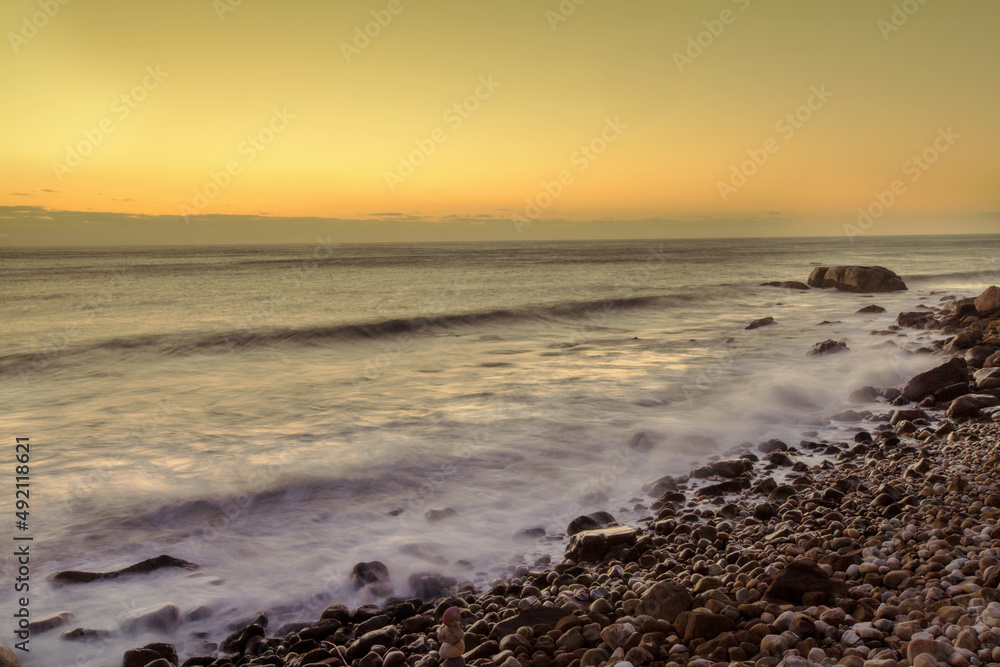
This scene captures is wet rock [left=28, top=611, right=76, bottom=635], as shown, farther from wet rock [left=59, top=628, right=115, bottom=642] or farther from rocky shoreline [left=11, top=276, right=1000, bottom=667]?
rocky shoreline [left=11, top=276, right=1000, bottom=667]

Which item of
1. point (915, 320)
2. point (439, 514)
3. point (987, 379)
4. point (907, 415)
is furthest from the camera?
point (915, 320)

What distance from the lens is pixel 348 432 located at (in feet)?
33.2

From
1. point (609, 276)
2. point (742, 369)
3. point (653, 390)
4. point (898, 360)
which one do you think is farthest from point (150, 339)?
point (609, 276)

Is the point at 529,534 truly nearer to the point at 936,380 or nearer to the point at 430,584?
the point at 430,584

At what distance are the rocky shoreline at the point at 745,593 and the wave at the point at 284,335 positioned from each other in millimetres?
16468

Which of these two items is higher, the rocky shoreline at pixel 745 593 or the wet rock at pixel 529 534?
the rocky shoreline at pixel 745 593

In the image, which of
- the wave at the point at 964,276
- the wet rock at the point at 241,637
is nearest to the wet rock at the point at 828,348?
the wet rock at the point at 241,637

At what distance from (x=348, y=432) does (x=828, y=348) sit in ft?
42.1

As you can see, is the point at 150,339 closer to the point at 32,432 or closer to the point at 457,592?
the point at 32,432

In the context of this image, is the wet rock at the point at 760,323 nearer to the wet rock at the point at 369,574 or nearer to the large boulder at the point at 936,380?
the large boulder at the point at 936,380

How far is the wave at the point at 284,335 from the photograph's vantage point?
18.0 meters

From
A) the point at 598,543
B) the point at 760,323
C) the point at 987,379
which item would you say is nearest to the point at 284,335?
the point at 760,323

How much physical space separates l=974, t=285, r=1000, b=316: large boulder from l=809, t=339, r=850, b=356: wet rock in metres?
4.91

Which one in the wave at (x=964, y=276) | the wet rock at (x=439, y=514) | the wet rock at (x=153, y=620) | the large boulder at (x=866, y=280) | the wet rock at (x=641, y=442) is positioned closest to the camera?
the wet rock at (x=153, y=620)
